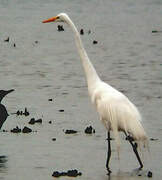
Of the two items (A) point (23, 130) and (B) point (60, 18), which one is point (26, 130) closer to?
(A) point (23, 130)

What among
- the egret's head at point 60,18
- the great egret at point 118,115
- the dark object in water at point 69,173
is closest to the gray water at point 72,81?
the dark object in water at point 69,173

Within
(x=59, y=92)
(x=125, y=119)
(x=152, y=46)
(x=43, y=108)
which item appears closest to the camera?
(x=125, y=119)

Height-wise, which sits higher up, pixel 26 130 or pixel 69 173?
pixel 26 130

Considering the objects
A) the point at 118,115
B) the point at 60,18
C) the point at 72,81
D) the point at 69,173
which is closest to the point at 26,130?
the point at 60,18

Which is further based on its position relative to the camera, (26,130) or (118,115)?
(26,130)

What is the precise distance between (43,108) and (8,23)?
18.6m

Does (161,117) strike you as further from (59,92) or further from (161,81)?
(161,81)

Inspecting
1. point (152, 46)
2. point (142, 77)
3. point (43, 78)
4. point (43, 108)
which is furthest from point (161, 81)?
point (152, 46)

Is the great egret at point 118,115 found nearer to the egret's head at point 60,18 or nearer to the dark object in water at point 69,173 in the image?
the dark object in water at point 69,173

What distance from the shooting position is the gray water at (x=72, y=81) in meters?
11.4

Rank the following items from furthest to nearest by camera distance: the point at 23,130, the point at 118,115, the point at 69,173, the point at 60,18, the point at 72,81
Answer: the point at 72,81 < the point at 23,130 < the point at 60,18 < the point at 118,115 < the point at 69,173

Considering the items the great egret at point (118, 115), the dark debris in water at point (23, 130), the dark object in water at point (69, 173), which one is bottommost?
the dark object in water at point (69, 173)

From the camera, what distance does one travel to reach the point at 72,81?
19.1 metres

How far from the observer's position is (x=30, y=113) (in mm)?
14914
